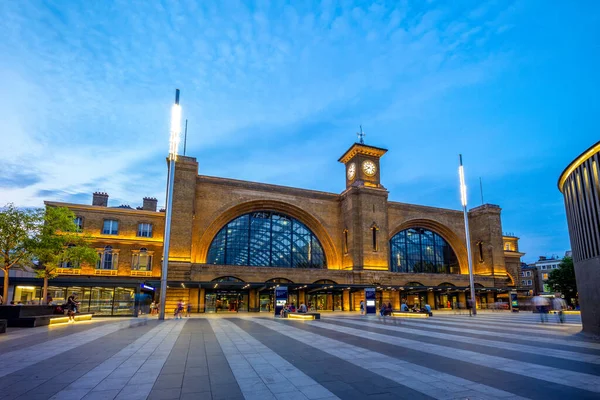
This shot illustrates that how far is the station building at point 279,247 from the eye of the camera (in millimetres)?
40309

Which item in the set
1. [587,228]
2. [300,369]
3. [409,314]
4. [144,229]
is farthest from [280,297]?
[300,369]

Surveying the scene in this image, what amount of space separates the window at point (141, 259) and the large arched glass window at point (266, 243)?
6794mm

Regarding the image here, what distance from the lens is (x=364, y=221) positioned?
158 feet

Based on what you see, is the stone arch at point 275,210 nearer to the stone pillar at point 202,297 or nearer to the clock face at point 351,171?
the stone pillar at point 202,297

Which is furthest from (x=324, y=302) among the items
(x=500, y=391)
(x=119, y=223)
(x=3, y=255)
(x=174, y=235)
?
(x=500, y=391)

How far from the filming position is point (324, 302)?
4556cm

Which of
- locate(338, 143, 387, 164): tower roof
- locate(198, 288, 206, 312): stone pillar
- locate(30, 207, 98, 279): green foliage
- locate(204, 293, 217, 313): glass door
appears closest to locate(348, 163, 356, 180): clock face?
locate(338, 143, 387, 164): tower roof

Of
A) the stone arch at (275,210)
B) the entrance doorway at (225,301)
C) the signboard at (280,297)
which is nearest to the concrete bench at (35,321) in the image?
the signboard at (280,297)

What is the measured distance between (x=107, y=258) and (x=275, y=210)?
2050 cm

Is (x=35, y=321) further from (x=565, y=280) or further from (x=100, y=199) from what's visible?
(x=565, y=280)

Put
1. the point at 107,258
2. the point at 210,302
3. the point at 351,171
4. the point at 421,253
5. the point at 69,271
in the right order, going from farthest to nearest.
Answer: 1. the point at 421,253
2. the point at 351,171
3. the point at 107,258
4. the point at 210,302
5. the point at 69,271

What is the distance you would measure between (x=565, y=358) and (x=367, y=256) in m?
37.0

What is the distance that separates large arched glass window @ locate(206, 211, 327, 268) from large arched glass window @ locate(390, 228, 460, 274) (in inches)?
476

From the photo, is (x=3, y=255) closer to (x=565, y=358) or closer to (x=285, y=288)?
(x=285, y=288)
